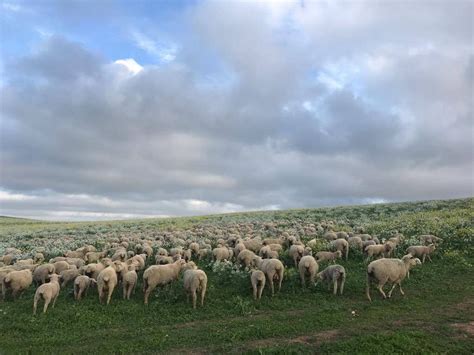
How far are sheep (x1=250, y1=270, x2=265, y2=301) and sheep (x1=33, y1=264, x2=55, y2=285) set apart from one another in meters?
9.74

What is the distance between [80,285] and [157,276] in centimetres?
323

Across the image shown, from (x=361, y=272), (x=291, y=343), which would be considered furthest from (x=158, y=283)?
(x=361, y=272)

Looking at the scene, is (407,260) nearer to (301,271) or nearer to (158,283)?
(301,271)

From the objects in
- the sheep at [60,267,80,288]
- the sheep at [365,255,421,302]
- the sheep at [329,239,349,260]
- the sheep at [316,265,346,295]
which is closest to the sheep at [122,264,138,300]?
the sheep at [60,267,80,288]

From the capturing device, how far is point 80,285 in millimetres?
17609

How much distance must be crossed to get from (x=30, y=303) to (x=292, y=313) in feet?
35.1

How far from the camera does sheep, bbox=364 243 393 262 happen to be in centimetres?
2212

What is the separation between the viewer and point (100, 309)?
16359 mm

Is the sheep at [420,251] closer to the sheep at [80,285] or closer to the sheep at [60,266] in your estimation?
the sheep at [80,285]

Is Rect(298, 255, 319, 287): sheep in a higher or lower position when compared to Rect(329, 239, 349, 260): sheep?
lower

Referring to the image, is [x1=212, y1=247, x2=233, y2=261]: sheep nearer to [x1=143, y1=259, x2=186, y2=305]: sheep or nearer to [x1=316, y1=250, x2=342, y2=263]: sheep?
[x1=143, y1=259, x2=186, y2=305]: sheep

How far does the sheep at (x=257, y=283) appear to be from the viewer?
56.0 ft

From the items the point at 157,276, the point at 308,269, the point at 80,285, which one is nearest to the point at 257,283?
the point at 308,269

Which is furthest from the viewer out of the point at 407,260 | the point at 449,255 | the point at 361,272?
the point at 449,255
